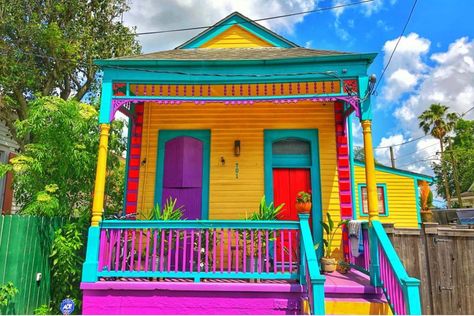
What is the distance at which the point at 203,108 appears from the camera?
708 centimetres

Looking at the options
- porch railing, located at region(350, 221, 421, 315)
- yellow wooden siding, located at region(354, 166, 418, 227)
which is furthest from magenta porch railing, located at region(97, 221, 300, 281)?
yellow wooden siding, located at region(354, 166, 418, 227)

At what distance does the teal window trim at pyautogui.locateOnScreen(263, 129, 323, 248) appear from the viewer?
654 cm

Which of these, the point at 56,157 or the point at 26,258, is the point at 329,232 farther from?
the point at 56,157

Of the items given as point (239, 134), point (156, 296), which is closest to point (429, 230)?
point (239, 134)

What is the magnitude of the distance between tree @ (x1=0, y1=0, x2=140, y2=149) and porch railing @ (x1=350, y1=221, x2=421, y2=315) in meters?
8.45

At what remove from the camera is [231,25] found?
7.77m

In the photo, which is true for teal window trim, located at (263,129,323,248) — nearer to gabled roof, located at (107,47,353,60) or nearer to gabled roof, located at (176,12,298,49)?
gabled roof, located at (107,47,353,60)

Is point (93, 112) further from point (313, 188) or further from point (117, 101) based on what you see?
point (313, 188)

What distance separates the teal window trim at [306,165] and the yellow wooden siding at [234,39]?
7.92ft

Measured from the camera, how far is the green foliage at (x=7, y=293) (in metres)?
4.29

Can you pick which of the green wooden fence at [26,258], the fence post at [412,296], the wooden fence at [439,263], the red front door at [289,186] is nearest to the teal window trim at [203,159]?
the red front door at [289,186]

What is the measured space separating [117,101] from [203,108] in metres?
2.13

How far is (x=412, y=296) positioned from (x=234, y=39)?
644 centimetres

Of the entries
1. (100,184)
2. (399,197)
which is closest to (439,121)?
(399,197)
